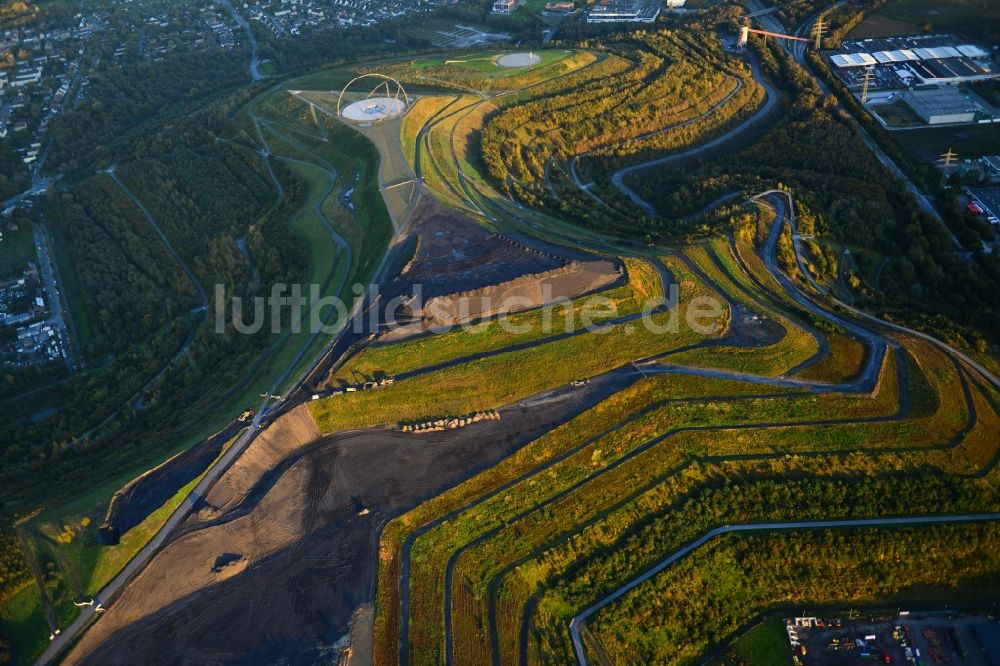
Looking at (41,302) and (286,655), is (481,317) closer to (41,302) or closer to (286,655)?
(286,655)

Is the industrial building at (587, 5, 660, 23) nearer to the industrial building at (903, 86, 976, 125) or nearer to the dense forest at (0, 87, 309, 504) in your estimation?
the industrial building at (903, 86, 976, 125)

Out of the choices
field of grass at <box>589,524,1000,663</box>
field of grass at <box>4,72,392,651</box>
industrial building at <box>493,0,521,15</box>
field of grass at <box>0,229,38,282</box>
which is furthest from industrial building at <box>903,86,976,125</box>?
field of grass at <box>0,229,38,282</box>

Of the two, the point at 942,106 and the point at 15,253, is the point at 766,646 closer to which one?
the point at 942,106

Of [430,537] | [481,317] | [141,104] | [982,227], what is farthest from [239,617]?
[141,104]

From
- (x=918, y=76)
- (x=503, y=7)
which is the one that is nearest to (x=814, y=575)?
(x=918, y=76)

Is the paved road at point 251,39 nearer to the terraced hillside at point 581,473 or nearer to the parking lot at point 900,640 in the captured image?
the terraced hillside at point 581,473
